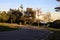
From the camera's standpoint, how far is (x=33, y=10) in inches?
3971

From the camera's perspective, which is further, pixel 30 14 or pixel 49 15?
pixel 49 15

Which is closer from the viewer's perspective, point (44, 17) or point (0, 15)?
point (0, 15)

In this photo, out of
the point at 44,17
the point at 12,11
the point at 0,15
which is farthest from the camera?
the point at 44,17

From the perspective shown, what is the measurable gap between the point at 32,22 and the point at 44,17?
899 inches

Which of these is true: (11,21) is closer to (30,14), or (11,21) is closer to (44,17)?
(30,14)

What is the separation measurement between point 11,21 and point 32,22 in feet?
30.9

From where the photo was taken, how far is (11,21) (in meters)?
92.5

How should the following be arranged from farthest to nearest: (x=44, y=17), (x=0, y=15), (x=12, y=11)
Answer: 1. (x=44, y=17)
2. (x=12, y=11)
3. (x=0, y=15)

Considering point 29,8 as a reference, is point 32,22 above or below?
below

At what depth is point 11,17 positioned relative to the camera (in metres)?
91.9

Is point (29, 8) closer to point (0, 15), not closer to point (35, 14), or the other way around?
point (35, 14)

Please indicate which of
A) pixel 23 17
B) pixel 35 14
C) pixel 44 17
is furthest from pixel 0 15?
pixel 44 17

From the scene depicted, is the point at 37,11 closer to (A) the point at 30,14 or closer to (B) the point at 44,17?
(A) the point at 30,14

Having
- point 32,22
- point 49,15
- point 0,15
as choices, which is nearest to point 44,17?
point 49,15
